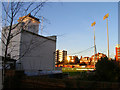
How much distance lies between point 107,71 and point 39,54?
14600 millimetres

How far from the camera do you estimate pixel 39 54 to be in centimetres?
1877

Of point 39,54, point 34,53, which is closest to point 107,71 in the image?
point 34,53

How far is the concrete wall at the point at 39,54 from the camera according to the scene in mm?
15698

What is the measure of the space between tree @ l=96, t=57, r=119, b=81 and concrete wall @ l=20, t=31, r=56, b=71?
33.5 ft

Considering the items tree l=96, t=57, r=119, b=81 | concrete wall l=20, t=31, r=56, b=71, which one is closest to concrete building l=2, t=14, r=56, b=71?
concrete wall l=20, t=31, r=56, b=71

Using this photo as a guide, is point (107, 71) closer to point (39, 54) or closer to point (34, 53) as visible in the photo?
point (34, 53)

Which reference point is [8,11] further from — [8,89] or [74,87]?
[74,87]

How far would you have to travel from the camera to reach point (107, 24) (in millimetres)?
28109

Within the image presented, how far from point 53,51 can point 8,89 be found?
55.3ft

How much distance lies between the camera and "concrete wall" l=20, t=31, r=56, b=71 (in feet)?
51.5

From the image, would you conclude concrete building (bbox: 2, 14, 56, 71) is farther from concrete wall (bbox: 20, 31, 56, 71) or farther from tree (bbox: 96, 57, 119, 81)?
tree (bbox: 96, 57, 119, 81)

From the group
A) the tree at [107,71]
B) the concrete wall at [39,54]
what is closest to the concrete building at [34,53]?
the concrete wall at [39,54]

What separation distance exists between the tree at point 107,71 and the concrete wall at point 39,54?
10213 mm

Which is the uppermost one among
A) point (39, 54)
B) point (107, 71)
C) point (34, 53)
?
point (34, 53)
